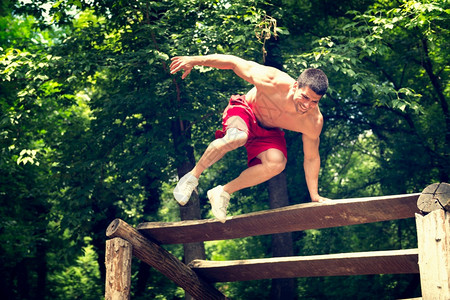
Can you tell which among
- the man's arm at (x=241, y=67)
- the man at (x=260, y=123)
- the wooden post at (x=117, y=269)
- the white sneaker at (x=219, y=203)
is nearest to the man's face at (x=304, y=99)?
the man at (x=260, y=123)

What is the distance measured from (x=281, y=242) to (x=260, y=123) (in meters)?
6.19

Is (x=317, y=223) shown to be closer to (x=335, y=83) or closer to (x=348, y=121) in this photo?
(x=335, y=83)

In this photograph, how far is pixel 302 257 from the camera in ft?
16.1

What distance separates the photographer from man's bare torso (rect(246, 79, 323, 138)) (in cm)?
461

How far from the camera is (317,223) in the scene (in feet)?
15.1

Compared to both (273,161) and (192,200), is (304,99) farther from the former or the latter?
(192,200)

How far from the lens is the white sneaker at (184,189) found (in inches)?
182

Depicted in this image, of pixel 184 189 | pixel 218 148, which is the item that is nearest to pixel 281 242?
pixel 184 189

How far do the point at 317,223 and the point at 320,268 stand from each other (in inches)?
20.4

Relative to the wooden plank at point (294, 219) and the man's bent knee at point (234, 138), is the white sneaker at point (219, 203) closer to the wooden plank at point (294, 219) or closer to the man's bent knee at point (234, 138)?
the wooden plank at point (294, 219)

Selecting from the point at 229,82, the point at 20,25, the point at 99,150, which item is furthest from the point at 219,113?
the point at 20,25

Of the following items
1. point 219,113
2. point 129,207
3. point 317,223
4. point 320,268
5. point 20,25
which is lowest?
point 320,268

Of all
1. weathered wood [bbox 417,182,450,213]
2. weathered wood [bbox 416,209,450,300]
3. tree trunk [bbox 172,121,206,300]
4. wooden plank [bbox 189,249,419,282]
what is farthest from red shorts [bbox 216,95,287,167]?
tree trunk [bbox 172,121,206,300]

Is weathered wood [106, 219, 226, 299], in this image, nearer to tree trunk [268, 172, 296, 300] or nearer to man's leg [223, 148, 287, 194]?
man's leg [223, 148, 287, 194]
